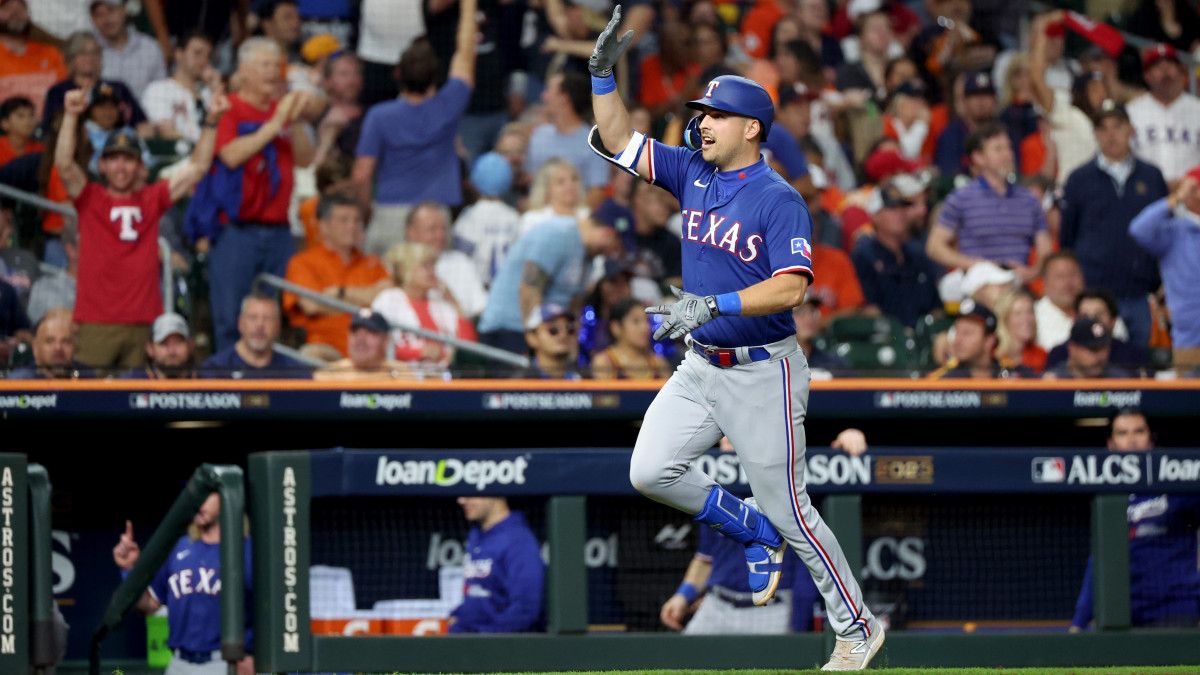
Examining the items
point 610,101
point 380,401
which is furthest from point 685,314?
point 380,401

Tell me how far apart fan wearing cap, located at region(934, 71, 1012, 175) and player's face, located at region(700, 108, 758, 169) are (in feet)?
17.7

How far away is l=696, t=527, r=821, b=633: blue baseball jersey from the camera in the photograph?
209 inches

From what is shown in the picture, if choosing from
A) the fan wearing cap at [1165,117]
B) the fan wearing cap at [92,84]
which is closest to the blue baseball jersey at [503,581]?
the fan wearing cap at [92,84]

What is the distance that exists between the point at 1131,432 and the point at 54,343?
4.93m

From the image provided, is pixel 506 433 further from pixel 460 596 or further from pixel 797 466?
pixel 797 466

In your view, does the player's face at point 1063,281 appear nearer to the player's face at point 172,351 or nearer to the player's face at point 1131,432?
the player's face at point 1131,432

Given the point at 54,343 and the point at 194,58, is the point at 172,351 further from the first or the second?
the point at 194,58

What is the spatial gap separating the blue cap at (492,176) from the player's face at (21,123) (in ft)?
7.86

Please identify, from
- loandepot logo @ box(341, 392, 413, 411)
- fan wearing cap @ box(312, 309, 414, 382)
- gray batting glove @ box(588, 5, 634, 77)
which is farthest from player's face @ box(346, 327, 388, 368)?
gray batting glove @ box(588, 5, 634, 77)

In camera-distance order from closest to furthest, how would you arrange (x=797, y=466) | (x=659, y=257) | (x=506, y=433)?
(x=797, y=466)
(x=506, y=433)
(x=659, y=257)

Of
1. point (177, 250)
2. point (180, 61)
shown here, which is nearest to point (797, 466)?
point (177, 250)

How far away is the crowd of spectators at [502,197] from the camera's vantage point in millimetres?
7160

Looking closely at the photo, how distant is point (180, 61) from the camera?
8.65m

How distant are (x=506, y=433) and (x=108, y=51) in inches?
145
